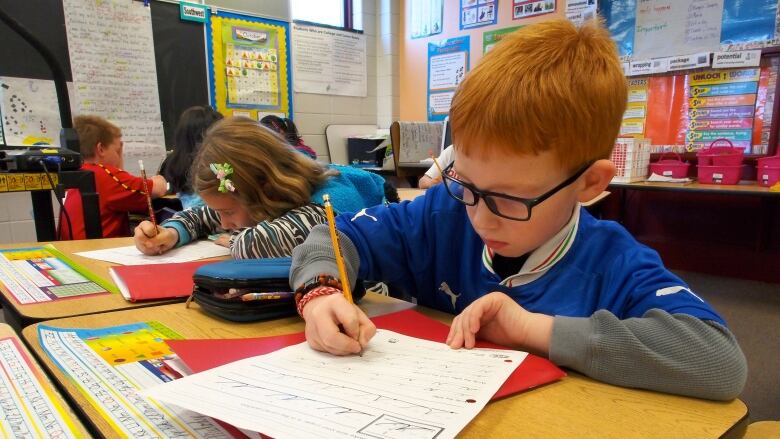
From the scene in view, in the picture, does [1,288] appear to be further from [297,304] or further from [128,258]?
[297,304]

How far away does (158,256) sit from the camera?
4.09ft

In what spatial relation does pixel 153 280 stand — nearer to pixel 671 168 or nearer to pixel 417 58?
pixel 671 168

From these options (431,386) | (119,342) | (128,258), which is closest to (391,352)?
(431,386)

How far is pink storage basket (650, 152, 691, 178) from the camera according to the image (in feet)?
10.1

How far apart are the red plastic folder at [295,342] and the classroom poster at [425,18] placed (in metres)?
4.07

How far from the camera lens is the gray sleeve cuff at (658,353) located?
0.54 m

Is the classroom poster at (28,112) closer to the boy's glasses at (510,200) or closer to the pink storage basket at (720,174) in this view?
the boy's glasses at (510,200)

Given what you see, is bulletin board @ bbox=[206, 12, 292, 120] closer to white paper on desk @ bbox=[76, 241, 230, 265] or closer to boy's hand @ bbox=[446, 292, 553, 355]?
white paper on desk @ bbox=[76, 241, 230, 265]

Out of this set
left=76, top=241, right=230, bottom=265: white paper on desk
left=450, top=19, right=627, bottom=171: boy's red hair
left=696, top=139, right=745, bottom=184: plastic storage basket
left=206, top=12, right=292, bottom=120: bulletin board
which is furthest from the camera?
left=206, top=12, right=292, bottom=120: bulletin board

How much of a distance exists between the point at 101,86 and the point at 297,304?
10.4ft

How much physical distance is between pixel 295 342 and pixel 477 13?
157 inches

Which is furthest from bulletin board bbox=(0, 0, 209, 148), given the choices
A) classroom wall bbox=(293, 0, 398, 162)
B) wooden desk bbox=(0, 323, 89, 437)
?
wooden desk bbox=(0, 323, 89, 437)

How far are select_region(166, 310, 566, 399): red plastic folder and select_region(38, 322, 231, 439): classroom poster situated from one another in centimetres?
3

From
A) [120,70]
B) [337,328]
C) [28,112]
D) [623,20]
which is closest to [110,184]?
[28,112]
